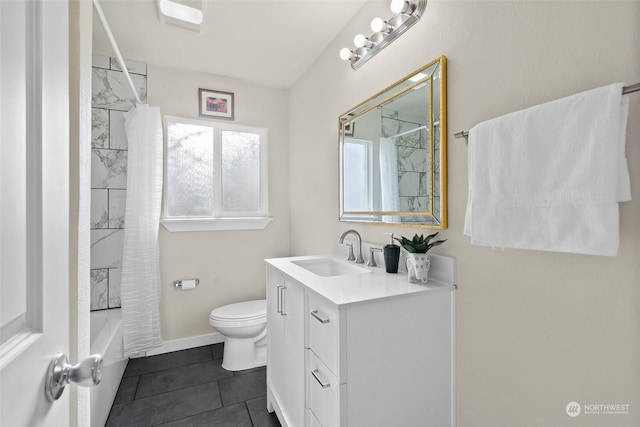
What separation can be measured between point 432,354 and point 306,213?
1634 mm

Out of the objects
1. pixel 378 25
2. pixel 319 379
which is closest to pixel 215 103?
pixel 378 25


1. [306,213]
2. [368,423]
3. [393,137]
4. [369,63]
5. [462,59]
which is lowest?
[368,423]

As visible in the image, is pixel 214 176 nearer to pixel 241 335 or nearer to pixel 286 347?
pixel 241 335

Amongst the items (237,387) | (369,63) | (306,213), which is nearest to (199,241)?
(306,213)

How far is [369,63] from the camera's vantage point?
5.71ft

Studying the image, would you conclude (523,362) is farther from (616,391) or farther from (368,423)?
(368,423)

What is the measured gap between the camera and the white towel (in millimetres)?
723

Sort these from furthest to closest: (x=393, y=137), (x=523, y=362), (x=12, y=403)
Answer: (x=393, y=137) < (x=523, y=362) < (x=12, y=403)

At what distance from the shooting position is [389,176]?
1609 mm

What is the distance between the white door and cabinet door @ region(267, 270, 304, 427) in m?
0.92

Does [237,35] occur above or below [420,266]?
above

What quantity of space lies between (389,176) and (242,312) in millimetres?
1535

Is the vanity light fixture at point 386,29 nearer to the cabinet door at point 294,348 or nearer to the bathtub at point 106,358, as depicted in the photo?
the cabinet door at point 294,348

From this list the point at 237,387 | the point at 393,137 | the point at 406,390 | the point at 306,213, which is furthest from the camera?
the point at 306,213
